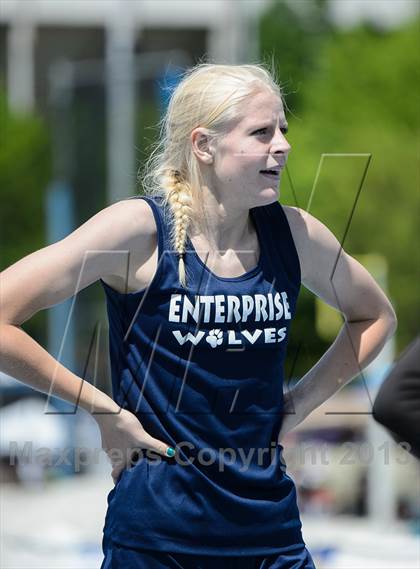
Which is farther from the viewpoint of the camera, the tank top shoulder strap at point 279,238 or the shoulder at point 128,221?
the tank top shoulder strap at point 279,238

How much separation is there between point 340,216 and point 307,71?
29204 mm

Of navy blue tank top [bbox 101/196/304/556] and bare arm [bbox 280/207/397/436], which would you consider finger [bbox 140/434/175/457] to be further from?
bare arm [bbox 280/207/397/436]

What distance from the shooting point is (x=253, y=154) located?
2863 millimetres

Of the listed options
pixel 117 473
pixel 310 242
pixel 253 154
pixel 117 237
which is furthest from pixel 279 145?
pixel 117 473

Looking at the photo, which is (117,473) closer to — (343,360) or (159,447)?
(159,447)

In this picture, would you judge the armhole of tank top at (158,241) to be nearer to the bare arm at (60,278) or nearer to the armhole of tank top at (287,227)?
the bare arm at (60,278)

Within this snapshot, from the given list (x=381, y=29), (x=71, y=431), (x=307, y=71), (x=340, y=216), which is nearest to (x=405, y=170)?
(x=340, y=216)

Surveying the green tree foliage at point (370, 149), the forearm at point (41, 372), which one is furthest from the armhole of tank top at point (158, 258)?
the green tree foliage at point (370, 149)

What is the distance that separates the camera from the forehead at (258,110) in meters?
2.85

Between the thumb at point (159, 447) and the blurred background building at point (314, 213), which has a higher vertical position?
the thumb at point (159, 447)

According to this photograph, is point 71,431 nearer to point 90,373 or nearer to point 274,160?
point 90,373

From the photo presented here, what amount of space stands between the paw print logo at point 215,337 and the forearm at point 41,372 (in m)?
0.27

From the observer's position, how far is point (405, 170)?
723 inches

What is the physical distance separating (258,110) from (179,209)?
0.29m
